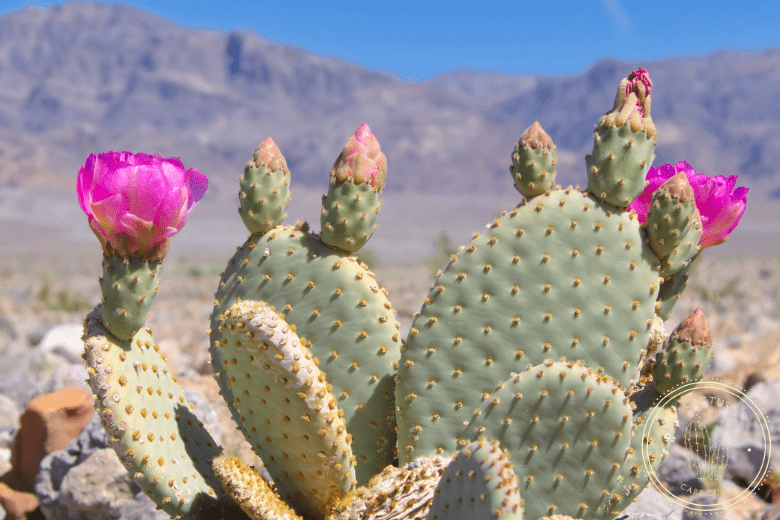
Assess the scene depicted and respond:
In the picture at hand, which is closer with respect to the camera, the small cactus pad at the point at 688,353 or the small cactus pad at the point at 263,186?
the small cactus pad at the point at 688,353

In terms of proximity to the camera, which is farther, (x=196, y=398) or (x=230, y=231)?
(x=230, y=231)

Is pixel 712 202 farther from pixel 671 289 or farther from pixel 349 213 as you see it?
pixel 349 213

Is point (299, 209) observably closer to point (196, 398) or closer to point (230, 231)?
point (230, 231)

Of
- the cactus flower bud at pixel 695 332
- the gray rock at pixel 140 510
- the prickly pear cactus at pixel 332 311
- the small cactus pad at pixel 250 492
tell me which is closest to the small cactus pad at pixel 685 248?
the cactus flower bud at pixel 695 332

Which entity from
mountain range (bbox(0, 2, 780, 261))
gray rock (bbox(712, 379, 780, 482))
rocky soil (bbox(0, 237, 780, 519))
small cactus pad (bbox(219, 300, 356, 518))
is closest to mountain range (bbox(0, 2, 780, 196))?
mountain range (bbox(0, 2, 780, 261))

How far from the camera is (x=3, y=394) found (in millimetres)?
5164

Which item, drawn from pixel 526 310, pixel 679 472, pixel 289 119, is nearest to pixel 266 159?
pixel 526 310

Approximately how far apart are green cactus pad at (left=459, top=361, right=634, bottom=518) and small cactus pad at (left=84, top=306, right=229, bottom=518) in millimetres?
802

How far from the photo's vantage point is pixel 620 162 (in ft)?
7.07

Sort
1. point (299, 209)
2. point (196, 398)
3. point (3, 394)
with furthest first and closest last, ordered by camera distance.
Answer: point (299, 209), point (3, 394), point (196, 398)

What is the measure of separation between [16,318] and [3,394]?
5.03m

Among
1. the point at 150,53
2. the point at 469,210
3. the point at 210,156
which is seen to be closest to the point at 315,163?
the point at 210,156

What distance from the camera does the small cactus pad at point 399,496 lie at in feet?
6.44

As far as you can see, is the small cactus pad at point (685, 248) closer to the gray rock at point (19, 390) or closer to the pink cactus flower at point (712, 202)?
the pink cactus flower at point (712, 202)
